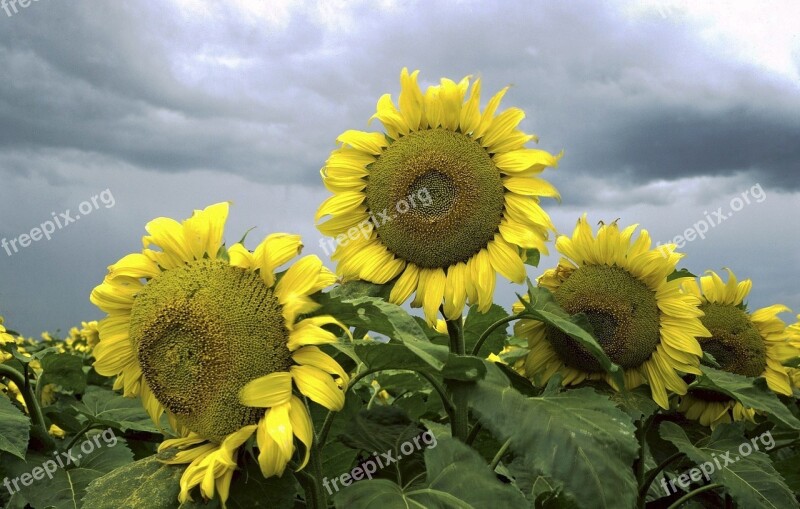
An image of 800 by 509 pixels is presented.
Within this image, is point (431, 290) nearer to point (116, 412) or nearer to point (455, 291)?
point (455, 291)

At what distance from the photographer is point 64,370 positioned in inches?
177

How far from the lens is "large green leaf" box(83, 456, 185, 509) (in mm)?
2131

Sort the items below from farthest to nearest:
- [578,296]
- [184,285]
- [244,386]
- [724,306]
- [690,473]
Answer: [724,306] < [690,473] < [578,296] < [184,285] < [244,386]

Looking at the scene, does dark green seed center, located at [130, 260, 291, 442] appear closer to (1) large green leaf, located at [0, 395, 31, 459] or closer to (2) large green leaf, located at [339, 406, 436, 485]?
(2) large green leaf, located at [339, 406, 436, 485]

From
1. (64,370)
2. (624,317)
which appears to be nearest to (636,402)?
(624,317)

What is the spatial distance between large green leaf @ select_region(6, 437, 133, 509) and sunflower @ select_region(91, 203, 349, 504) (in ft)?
5.24

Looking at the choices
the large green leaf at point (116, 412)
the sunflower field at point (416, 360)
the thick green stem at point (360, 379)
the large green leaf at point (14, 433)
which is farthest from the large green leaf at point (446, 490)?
the large green leaf at point (116, 412)

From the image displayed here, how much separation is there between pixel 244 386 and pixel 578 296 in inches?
73.7

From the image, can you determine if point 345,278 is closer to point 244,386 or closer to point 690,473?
point 244,386

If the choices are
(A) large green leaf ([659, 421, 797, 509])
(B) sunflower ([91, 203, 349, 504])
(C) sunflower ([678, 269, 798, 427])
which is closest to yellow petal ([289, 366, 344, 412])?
(B) sunflower ([91, 203, 349, 504])

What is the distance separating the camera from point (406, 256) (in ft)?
9.52

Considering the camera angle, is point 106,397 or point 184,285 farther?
point 106,397

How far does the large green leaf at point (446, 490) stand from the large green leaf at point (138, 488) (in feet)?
1.61

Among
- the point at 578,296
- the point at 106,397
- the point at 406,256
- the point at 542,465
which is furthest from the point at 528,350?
the point at 106,397
